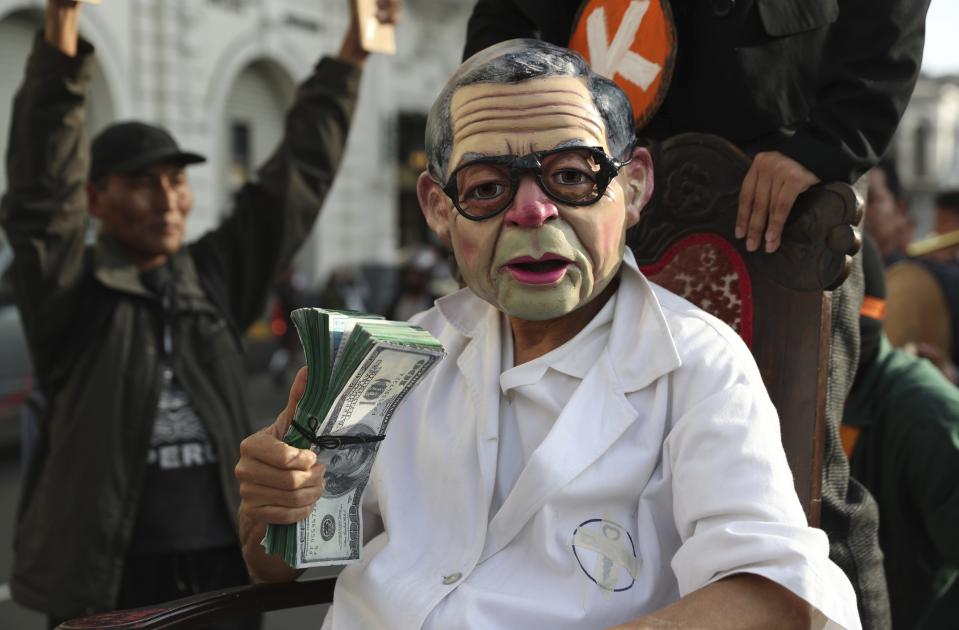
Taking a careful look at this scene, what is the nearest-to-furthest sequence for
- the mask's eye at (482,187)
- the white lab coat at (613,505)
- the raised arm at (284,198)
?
the white lab coat at (613,505) → the mask's eye at (482,187) → the raised arm at (284,198)

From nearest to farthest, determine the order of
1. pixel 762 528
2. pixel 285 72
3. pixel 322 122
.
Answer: pixel 762 528
pixel 322 122
pixel 285 72

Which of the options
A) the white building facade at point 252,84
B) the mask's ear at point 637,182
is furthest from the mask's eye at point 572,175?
the white building facade at point 252,84

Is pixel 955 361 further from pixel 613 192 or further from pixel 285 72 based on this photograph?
pixel 285 72

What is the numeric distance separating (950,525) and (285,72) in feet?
63.3

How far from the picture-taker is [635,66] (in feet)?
7.09

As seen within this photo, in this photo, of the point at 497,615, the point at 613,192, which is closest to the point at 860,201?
the point at 613,192

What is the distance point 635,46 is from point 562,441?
38.7 inches

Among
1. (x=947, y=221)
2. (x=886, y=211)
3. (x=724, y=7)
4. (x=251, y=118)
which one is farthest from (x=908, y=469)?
(x=251, y=118)

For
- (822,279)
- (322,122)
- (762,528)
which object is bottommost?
(762,528)

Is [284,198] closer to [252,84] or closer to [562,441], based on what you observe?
[562,441]

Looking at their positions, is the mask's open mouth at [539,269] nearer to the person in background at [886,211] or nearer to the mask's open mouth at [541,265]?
the mask's open mouth at [541,265]

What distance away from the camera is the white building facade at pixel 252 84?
52.7ft

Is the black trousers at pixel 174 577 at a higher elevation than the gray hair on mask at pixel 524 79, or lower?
lower

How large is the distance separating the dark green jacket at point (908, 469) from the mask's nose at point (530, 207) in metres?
1.38
